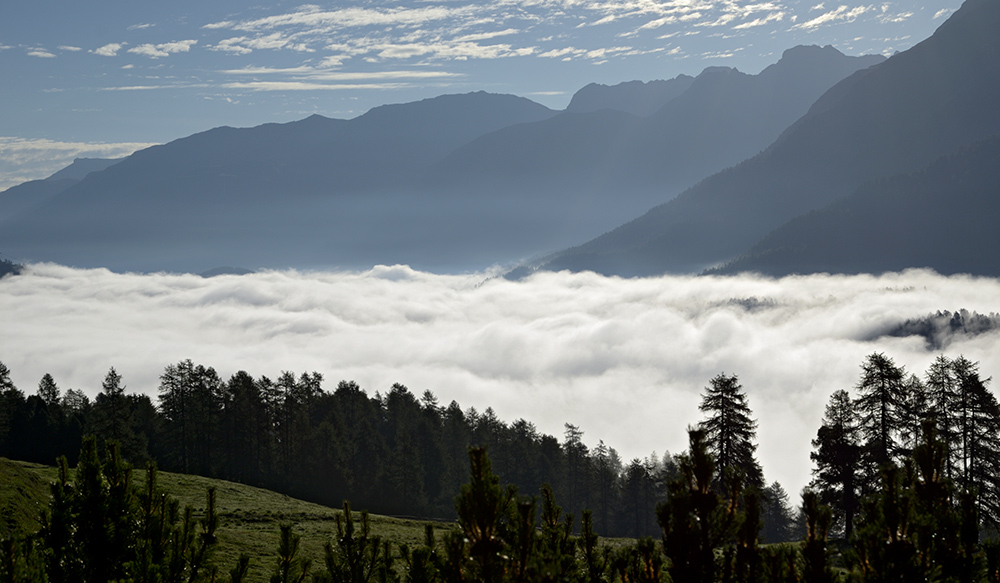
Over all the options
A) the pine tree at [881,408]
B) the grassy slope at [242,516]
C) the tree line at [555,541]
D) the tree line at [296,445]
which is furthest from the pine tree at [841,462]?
the tree line at [555,541]

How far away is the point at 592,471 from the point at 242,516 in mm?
55585

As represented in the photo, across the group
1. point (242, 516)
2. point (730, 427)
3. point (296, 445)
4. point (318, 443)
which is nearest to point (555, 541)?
point (730, 427)

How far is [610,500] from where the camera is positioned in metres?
96.9

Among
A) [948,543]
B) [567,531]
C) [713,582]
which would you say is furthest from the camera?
[567,531]

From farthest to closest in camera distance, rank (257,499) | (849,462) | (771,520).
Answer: (771,520), (257,499), (849,462)

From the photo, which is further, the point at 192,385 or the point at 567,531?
the point at 192,385

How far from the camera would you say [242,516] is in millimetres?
50031

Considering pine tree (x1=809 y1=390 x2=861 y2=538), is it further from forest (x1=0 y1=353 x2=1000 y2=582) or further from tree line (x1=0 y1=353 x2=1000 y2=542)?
tree line (x1=0 y1=353 x2=1000 y2=542)

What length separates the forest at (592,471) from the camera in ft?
31.9

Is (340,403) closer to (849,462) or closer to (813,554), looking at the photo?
(849,462)

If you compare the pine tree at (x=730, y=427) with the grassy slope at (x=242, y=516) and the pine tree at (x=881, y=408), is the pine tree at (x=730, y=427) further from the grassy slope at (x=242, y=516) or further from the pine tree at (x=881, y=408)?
the grassy slope at (x=242, y=516)

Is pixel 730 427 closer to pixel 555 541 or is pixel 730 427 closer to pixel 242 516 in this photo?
pixel 555 541

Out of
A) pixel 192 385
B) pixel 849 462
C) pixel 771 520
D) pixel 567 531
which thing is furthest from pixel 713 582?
pixel 771 520

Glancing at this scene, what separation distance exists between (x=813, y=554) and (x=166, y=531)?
1160 centimetres
